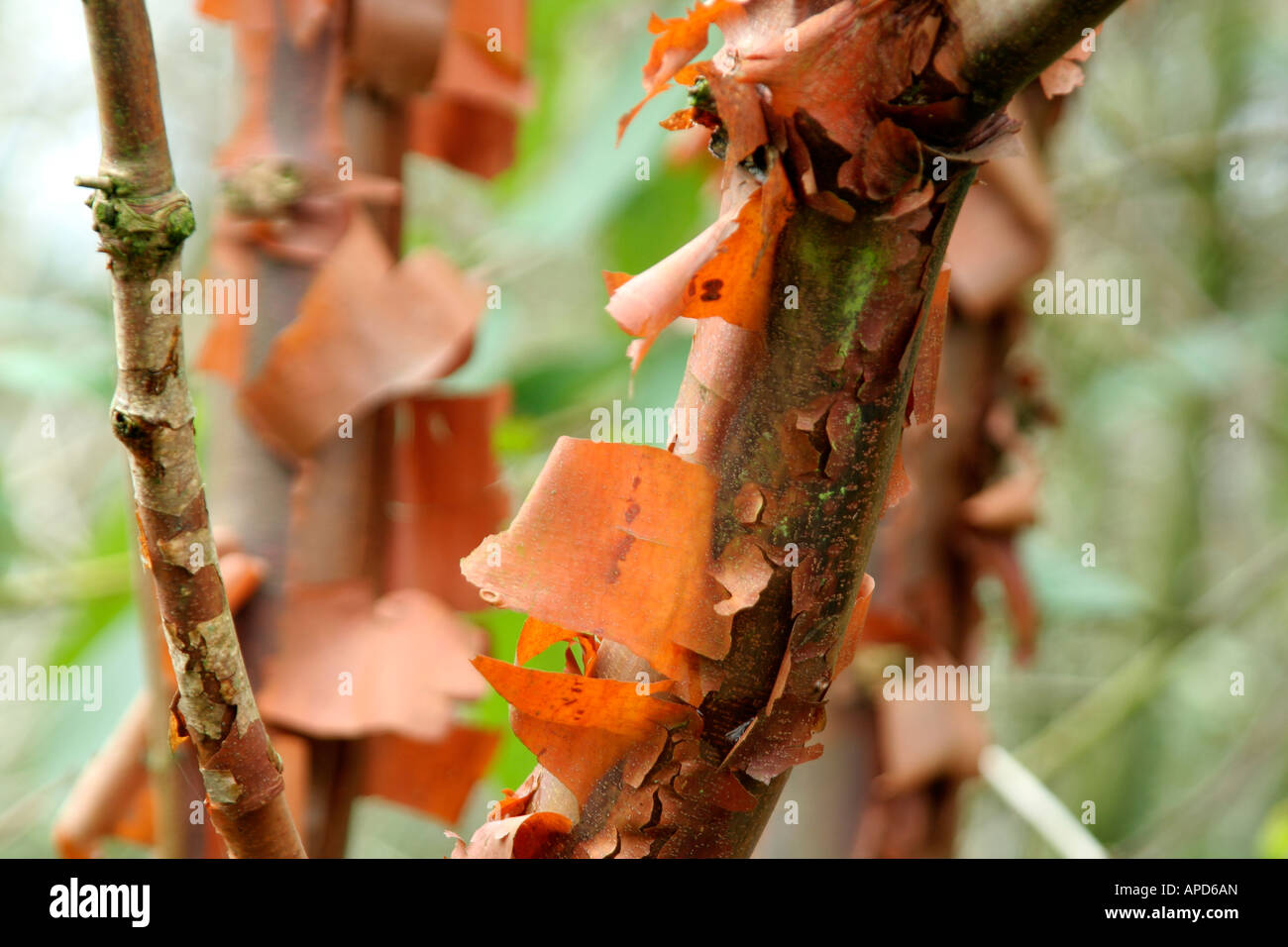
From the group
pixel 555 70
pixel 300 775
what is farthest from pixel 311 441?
pixel 555 70

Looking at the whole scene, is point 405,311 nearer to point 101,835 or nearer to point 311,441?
point 311,441
